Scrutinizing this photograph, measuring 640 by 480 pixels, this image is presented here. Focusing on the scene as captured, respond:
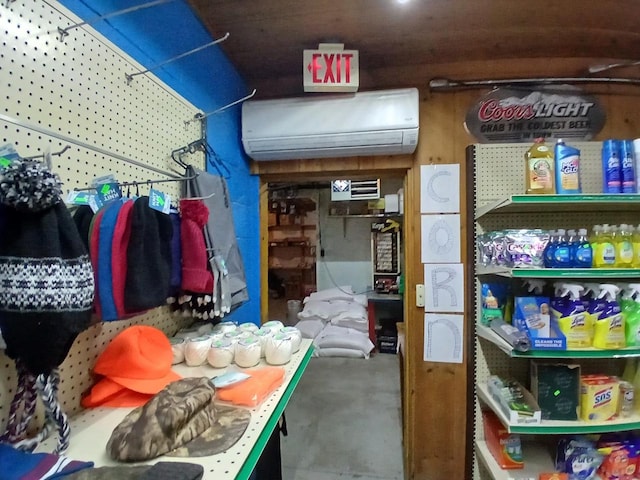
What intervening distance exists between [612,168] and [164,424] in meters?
2.13

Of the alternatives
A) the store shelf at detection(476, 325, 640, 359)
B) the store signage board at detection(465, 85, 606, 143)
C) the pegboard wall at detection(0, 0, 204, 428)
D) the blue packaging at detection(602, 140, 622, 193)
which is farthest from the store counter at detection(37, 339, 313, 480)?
the store signage board at detection(465, 85, 606, 143)

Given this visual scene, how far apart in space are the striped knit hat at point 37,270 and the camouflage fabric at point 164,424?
19 cm

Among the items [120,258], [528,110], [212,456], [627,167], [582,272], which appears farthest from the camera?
[528,110]

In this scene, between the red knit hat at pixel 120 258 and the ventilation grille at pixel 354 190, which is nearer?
the red knit hat at pixel 120 258

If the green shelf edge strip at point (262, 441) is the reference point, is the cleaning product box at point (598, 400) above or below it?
below

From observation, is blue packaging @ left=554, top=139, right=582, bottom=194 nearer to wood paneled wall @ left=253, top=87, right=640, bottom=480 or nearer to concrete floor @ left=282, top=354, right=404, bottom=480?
wood paneled wall @ left=253, top=87, right=640, bottom=480

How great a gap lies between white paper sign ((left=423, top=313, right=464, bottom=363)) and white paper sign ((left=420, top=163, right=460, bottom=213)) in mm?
685

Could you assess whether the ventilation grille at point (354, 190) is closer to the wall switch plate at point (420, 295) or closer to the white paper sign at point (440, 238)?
the white paper sign at point (440, 238)

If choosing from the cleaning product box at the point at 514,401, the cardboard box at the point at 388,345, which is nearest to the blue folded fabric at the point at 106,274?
the cleaning product box at the point at 514,401

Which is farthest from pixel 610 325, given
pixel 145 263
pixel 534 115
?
pixel 145 263

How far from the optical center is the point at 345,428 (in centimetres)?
242

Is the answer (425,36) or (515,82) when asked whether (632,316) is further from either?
(425,36)

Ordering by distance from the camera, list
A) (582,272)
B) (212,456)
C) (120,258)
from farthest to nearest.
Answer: (582,272)
(120,258)
(212,456)

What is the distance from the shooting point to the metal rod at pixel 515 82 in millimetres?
2035
